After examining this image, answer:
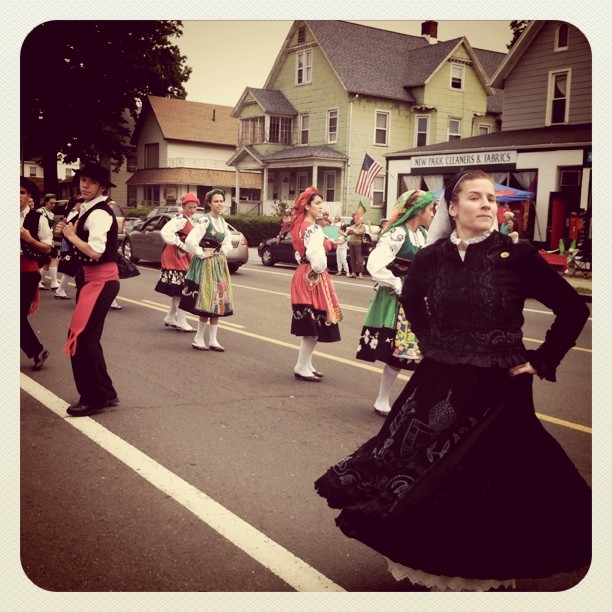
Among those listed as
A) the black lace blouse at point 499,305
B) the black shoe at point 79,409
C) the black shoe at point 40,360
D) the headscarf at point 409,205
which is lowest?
the black shoe at point 79,409

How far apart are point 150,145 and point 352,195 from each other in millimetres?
1220

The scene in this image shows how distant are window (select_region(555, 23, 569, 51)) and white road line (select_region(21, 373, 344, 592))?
263 cm

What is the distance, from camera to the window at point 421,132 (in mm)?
3785

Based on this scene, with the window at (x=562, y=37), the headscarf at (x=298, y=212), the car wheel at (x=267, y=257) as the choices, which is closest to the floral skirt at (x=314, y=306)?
the headscarf at (x=298, y=212)

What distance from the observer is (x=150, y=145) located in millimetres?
4137

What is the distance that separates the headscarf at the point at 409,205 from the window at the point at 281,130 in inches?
31.6

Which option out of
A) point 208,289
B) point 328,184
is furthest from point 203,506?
point 208,289

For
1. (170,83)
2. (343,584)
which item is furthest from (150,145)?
(343,584)

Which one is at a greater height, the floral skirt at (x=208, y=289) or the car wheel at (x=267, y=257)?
the car wheel at (x=267, y=257)

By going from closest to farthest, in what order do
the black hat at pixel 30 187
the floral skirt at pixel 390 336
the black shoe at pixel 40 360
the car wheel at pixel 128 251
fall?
the black hat at pixel 30 187 → the black shoe at pixel 40 360 → the floral skirt at pixel 390 336 → the car wheel at pixel 128 251

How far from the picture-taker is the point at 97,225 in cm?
439

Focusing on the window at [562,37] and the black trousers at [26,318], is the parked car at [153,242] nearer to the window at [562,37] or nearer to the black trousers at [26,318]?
the black trousers at [26,318]

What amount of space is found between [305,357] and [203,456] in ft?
6.46
